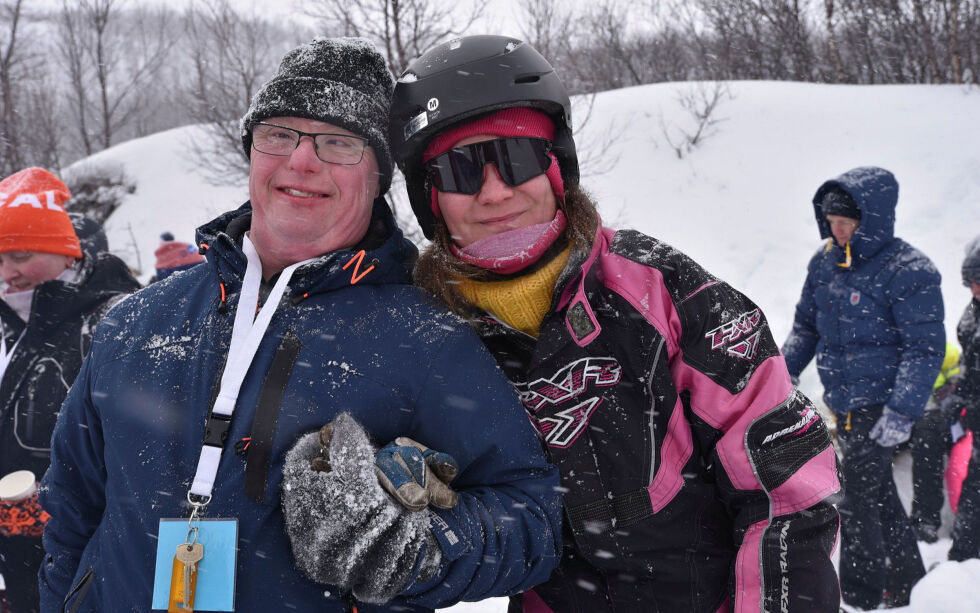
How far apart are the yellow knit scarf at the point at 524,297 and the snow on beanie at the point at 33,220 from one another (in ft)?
7.37

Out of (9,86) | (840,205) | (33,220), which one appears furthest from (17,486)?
(9,86)

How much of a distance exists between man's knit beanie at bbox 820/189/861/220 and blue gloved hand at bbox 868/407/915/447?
1255 millimetres

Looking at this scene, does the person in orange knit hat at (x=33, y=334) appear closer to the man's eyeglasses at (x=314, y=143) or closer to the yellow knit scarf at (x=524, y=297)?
the man's eyeglasses at (x=314, y=143)

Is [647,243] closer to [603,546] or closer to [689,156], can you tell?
[603,546]

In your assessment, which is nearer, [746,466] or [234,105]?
[746,466]

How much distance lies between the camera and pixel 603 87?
23250 mm

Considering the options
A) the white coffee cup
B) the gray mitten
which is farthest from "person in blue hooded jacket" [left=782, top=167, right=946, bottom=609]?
the white coffee cup

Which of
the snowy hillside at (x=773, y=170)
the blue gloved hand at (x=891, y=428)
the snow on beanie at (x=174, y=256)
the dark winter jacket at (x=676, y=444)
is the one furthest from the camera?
the snowy hillside at (x=773, y=170)

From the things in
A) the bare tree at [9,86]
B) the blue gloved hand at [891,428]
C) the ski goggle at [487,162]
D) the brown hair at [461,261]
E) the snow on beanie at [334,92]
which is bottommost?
the blue gloved hand at [891,428]

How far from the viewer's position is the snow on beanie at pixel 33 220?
2883 millimetres

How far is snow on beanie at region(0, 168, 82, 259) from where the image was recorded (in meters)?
2.88

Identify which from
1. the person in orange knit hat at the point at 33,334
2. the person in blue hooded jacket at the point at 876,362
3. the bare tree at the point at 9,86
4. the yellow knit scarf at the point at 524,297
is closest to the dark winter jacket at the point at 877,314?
the person in blue hooded jacket at the point at 876,362

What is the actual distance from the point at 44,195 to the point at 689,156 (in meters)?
13.5

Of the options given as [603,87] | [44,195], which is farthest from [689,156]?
[44,195]
